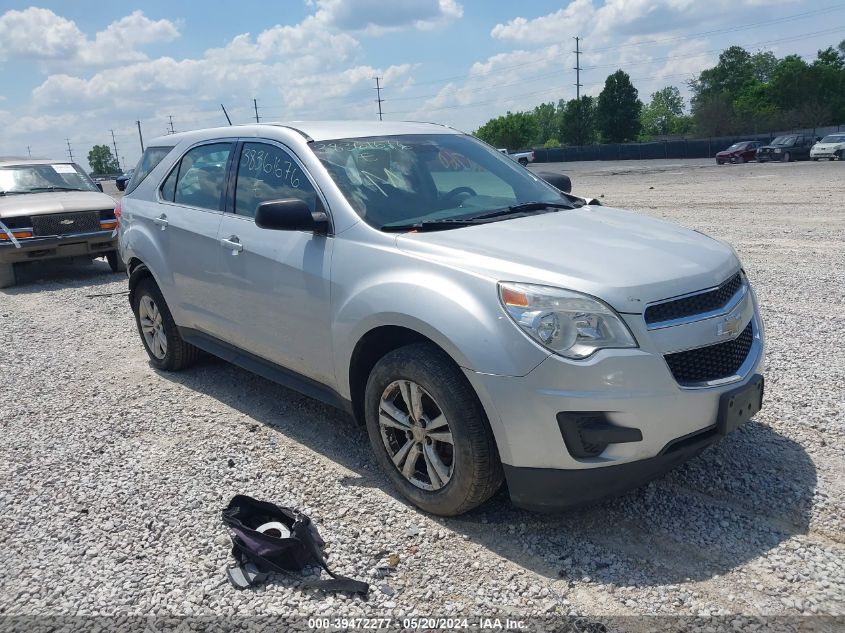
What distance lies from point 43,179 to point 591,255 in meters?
11.4

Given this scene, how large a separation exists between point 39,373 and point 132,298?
1.18 meters

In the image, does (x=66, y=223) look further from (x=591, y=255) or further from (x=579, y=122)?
(x=579, y=122)

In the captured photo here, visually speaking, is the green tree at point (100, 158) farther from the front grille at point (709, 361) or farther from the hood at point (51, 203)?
the front grille at point (709, 361)

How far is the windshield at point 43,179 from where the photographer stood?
38.5ft

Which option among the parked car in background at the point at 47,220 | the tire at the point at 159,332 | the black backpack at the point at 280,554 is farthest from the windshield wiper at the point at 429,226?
the parked car in background at the point at 47,220

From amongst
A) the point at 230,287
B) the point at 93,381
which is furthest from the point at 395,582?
the point at 93,381

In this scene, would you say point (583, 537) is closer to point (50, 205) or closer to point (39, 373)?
point (39, 373)

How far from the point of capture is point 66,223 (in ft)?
35.9

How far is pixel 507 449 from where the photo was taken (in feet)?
10.4

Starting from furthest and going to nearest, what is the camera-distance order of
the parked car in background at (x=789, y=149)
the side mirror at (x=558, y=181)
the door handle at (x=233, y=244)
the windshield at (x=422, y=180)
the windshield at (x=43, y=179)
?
the parked car in background at (x=789, y=149), the windshield at (x=43, y=179), the side mirror at (x=558, y=181), the door handle at (x=233, y=244), the windshield at (x=422, y=180)

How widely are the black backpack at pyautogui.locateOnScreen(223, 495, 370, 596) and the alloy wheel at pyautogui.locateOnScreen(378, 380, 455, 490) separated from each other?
0.56m

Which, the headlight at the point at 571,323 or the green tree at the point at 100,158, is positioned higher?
the green tree at the point at 100,158

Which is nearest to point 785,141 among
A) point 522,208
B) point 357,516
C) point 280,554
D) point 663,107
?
point 522,208

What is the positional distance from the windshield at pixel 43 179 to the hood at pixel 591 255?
405 inches
